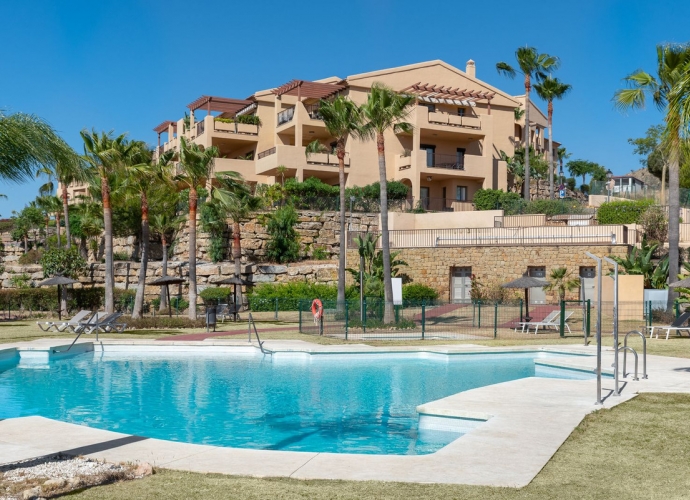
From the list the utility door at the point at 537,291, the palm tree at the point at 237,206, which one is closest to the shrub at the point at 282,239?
the palm tree at the point at 237,206

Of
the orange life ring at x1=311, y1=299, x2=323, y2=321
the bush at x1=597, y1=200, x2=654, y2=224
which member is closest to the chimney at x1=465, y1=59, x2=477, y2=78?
the bush at x1=597, y1=200, x2=654, y2=224

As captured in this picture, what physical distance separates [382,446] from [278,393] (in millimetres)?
4631

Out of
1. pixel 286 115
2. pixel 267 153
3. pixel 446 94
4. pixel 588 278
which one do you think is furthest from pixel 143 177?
pixel 446 94

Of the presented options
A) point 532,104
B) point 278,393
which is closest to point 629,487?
point 278,393

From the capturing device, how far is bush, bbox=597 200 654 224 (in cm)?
3828

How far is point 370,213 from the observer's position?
43656 mm

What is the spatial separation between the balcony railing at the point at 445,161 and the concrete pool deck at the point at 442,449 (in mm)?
37857

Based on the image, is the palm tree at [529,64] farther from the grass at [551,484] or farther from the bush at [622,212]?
the grass at [551,484]

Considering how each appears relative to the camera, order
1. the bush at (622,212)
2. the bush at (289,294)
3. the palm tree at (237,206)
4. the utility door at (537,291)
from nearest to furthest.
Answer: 1. the palm tree at (237,206)
2. the utility door at (537,291)
3. the bush at (289,294)
4. the bush at (622,212)

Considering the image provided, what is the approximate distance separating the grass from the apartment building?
1553 inches

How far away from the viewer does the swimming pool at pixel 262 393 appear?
35.0ft

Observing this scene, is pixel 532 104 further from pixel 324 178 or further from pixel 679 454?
pixel 679 454

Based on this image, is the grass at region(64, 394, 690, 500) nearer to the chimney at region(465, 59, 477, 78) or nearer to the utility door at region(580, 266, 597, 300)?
the utility door at region(580, 266, 597, 300)

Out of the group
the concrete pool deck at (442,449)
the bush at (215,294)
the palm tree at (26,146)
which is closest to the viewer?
the concrete pool deck at (442,449)
